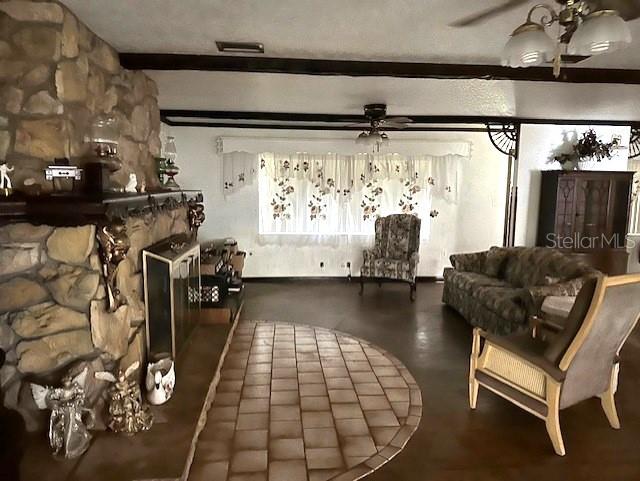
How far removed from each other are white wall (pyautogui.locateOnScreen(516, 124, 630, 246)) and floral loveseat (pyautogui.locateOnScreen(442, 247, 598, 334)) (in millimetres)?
1075

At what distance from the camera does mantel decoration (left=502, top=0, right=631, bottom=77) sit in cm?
155

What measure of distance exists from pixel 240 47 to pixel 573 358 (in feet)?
8.69

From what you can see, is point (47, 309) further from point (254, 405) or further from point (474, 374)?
point (474, 374)

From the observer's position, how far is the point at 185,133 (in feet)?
21.0

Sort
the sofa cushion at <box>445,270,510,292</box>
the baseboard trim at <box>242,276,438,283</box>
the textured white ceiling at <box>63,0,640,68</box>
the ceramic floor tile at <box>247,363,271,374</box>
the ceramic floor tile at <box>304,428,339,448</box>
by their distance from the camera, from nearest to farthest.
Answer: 1. the textured white ceiling at <box>63,0,640,68</box>
2. the ceramic floor tile at <box>304,428,339,448</box>
3. the ceramic floor tile at <box>247,363,271,374</box>
4. the sofa cushion at <box>445,270,510,292</box>
5. the baseboard trim at <box>242,276,438,283</box>

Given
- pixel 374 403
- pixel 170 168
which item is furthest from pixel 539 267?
pixel 170 168

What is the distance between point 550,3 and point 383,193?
15.0 feet

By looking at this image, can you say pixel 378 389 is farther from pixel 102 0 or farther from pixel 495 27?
pixel 102 0

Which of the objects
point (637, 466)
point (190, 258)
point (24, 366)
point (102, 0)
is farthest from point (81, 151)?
point (637, 466)

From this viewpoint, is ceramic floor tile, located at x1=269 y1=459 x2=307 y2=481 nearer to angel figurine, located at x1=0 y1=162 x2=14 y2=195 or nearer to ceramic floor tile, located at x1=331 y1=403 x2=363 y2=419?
ceramic floor tile, located at x1=331 y1=403 x2=363 y2=419

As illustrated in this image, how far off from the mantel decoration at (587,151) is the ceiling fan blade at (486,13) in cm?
402

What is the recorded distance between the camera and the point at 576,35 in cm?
161

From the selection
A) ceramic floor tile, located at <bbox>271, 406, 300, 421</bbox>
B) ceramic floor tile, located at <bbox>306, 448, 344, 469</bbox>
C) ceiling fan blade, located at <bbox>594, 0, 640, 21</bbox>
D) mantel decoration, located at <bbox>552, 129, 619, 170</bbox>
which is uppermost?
ceiling fan blade, located at <bbox>594, 0, 640, 21</bbox>

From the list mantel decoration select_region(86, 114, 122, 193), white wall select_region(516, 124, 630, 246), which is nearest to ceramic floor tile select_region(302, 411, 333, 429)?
mantel decoration select_region(86, 114, 122, 193)
